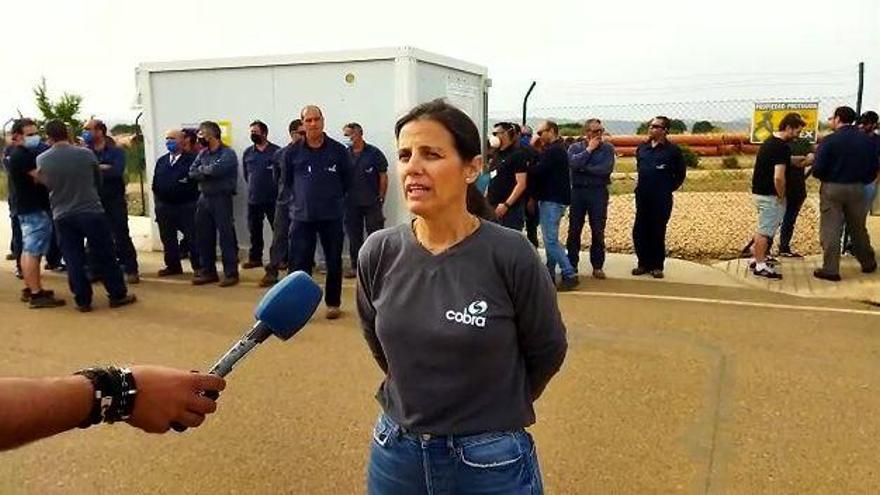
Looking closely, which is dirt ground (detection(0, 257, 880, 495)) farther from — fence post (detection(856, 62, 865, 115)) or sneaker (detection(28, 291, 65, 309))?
fence post (detection(856, 62, 865, 115))

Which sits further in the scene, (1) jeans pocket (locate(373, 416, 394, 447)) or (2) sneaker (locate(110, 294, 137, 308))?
(2) sneaker (locate(110, 294, 137, 308))

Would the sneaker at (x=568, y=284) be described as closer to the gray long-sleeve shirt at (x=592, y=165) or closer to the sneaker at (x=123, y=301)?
the gray long-sleeve shirt at (x=592, y=165)

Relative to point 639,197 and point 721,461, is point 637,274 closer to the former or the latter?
point 639,197

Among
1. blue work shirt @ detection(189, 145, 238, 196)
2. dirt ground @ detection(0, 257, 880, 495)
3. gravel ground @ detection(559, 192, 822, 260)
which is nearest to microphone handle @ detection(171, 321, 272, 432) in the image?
dirt ground @ detection(0, 257, 880, 495)

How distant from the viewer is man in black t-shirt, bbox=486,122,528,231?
302 inches

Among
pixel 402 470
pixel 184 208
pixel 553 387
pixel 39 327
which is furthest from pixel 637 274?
pixel 402 470

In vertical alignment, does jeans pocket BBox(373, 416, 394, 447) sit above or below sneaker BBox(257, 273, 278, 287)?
above

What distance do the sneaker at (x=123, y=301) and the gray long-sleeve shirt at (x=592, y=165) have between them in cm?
474

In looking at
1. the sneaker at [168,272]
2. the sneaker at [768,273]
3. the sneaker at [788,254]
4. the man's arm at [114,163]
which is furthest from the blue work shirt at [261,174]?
the sneaker at [788,254]

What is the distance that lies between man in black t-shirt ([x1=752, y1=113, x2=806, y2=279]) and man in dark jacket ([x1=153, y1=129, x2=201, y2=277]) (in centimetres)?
629

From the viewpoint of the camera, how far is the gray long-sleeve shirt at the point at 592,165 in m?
7.99

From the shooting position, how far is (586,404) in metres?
4.55

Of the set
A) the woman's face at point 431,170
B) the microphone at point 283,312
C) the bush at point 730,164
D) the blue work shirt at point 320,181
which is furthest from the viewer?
the bush at point 730,164

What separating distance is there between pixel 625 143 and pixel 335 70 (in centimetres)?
2695
